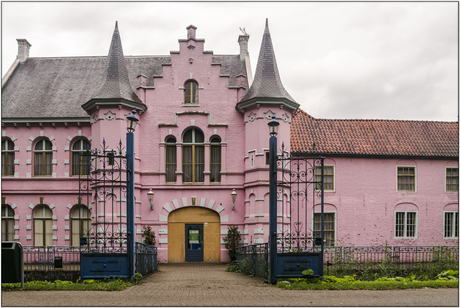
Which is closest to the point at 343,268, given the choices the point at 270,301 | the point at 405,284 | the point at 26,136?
the point at 405,284

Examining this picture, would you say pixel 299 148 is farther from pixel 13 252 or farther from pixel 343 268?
pixel 13 252

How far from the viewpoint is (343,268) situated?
16.4m

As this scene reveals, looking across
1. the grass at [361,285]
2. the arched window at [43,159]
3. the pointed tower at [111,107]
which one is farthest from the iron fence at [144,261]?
the arched window at [43,159]

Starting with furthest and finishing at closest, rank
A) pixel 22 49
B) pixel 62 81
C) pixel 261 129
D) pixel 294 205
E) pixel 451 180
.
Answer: pixel 22 49
pixel 62 81
pixel 451 180
pixel 294 205
pixel 261 129

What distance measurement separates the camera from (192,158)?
22953 mm

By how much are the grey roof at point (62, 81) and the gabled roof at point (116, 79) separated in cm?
148

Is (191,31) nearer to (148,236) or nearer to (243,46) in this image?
(243,46)

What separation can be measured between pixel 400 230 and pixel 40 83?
21.2 meters

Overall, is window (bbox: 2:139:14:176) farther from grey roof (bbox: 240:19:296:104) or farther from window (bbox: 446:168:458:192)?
window (bbox: 446:168:458:192)

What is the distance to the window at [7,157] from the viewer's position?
23812mm

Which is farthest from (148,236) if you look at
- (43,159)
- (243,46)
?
(243,46)

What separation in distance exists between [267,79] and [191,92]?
12.9 feet

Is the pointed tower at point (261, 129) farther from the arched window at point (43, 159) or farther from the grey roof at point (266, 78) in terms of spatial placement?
the arched window at point (43, 159)

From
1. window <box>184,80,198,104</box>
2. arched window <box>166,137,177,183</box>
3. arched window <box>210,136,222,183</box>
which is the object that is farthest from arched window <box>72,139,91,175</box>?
arched window <box>210,136,222,183</box>
